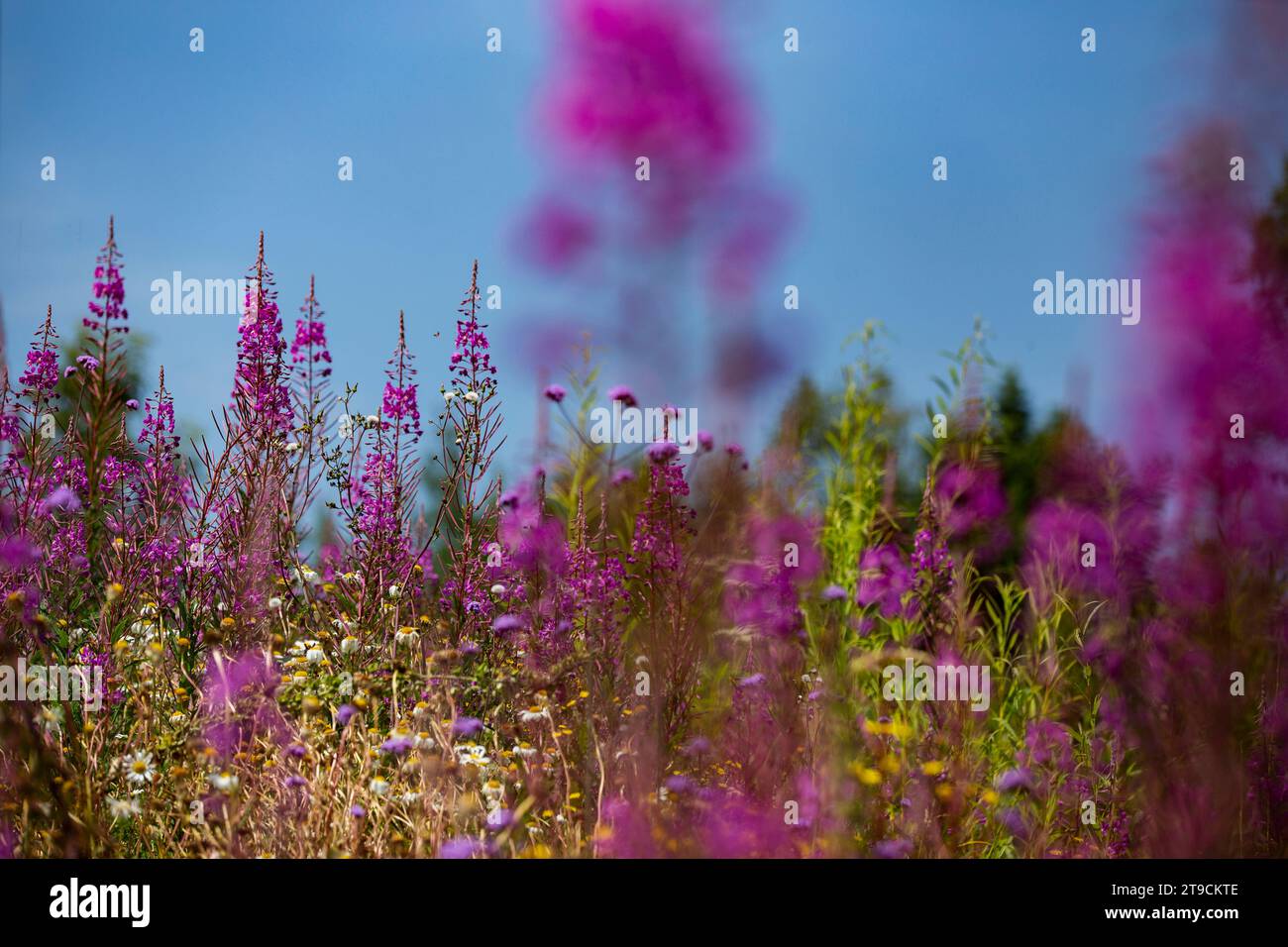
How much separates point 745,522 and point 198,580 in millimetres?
2290

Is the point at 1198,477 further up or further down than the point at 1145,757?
further up

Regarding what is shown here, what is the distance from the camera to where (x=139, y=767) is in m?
2.65

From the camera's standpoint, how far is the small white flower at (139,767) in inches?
104

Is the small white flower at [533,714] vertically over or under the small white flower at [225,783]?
over

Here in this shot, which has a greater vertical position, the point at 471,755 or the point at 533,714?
the point at 533,714

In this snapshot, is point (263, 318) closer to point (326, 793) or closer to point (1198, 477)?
point (326, 793)

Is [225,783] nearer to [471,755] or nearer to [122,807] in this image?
[122,807]

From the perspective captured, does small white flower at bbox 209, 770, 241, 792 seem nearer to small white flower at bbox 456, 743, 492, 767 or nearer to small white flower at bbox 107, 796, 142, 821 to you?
small white flower at bbox 107, 796, 142, 821

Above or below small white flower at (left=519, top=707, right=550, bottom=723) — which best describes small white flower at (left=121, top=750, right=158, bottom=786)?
below

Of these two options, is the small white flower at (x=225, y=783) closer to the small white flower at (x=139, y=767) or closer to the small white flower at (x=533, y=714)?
the small white flower at (x=139, y=767)

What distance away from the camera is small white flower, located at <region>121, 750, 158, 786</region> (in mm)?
2646

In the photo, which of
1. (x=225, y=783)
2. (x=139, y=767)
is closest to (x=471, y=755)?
(x=225, y=783)

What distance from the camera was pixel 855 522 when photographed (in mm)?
3160
